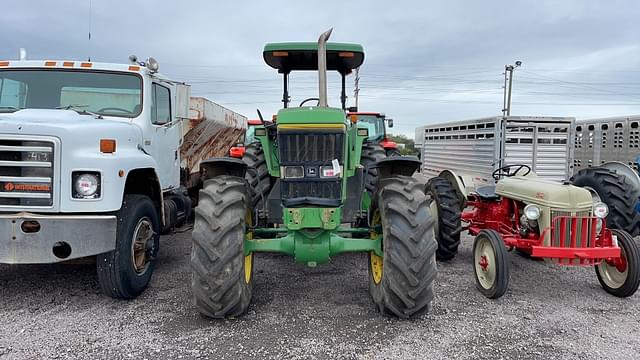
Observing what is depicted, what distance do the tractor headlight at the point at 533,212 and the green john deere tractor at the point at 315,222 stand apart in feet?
4.34

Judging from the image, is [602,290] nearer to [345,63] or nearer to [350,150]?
[350,150]

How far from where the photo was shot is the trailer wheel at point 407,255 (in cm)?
365

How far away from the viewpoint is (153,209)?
4.83 metres

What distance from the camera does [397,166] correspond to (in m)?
4.43

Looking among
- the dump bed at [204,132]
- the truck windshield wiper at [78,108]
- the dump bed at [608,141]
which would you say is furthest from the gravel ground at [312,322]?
the dump bed at [608,141]

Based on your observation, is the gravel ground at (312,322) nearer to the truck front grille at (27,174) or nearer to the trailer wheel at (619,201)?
the trailer wheel at (619,201)

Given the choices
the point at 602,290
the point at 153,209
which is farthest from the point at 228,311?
the point at 602,290

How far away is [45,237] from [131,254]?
0.79 m

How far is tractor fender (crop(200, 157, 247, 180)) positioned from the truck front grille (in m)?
1.28

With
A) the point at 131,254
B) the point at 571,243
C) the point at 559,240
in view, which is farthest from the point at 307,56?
the point at 571,243

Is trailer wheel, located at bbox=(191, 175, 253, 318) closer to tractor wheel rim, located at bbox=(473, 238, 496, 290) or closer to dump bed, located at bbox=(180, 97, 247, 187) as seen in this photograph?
tractor wheel rim, located at bbox=(473, 238, 496, 290)

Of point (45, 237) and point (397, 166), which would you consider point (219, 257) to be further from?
point (397, 166)

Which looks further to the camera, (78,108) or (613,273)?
(78,108)

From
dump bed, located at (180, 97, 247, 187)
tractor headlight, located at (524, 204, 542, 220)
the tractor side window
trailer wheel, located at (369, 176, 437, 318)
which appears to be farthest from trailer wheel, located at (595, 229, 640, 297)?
dump bed, located at (180, 97, 247, 187)
